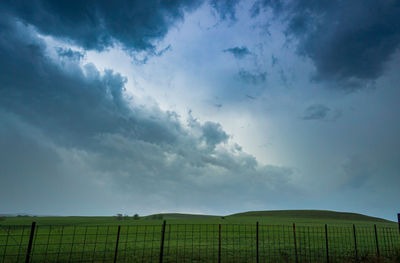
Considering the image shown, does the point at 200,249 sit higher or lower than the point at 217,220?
lower

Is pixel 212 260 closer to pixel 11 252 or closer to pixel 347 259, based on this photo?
pixel 347 259

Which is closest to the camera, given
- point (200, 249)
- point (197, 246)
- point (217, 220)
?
point (200, 249)

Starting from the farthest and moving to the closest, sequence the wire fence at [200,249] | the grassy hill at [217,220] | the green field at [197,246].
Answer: the grassy hill at [217,220] → the green field at [197,246] → the wire fence at [200,249]

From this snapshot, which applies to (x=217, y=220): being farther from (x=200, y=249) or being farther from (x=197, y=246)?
(x=200, y=249)

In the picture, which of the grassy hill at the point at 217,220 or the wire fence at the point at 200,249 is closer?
the wire fence at the point at 200,249

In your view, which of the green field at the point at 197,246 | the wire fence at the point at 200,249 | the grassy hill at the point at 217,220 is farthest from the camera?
the grassy hill at the point at 217,220

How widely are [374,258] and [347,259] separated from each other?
4.35ft

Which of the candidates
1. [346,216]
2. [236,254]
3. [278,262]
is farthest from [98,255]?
[346,216]

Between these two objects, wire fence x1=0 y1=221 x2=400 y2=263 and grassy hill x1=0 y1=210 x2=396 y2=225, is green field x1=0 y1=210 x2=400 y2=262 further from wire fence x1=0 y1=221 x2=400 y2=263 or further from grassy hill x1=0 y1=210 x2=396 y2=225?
grassy hill x1=0 y1=210 x2=396 y2=225

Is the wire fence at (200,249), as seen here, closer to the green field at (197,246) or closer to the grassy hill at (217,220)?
the green field at (197,246)

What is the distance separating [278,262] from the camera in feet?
46.5

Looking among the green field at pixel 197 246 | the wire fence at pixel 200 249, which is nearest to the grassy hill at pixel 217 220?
the green field at pixel 197 246

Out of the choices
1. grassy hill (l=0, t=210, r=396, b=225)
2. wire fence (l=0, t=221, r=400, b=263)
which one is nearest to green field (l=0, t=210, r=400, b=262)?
wire fence (l=0, t=221, r=400, b=263)

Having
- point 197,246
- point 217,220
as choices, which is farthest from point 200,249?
point 217,220
